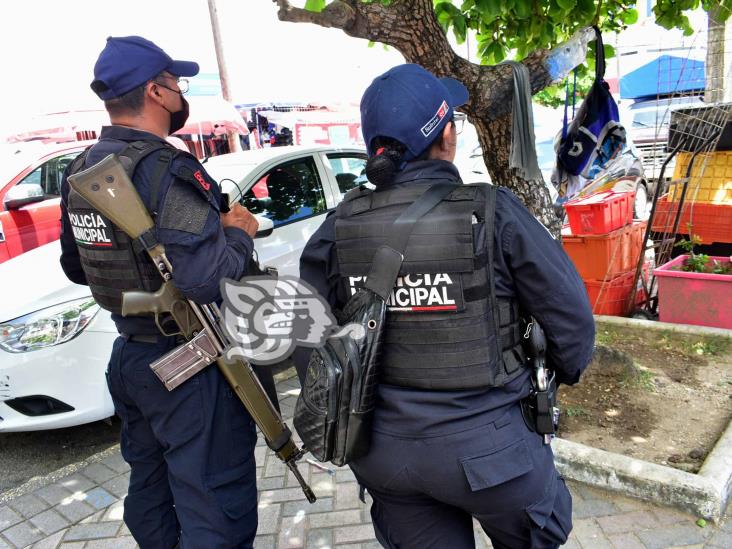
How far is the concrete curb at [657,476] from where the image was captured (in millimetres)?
2488

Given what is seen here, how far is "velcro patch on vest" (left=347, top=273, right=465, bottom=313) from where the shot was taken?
1395mm

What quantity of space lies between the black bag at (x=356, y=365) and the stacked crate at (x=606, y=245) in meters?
3.41

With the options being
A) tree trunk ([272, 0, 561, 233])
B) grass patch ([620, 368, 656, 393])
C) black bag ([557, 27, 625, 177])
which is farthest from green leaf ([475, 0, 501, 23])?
grass patch ([620, 368, 656, 393])

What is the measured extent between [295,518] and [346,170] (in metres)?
3.04

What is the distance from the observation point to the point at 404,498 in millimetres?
1540

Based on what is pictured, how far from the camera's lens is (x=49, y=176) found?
6.91 meters

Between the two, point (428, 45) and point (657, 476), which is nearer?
point (657, 476)

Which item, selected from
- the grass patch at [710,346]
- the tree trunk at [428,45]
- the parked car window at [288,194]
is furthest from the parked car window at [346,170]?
the grass patch at [710,346]

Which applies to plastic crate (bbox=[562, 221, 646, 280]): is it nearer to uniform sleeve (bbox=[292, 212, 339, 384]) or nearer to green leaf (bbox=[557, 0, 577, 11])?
green leaf (bbox=[557, 0, 577, 11])

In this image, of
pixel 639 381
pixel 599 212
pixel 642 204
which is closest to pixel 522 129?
pixel 599 212

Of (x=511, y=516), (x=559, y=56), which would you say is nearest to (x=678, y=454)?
(x=511, y=516)

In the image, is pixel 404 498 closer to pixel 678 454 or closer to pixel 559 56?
pixel 678 454

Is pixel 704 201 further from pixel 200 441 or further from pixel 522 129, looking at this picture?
pixel 200 441

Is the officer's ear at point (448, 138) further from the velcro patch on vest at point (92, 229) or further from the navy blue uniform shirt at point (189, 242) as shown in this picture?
the velcro patch on vest at point (92, 229)
